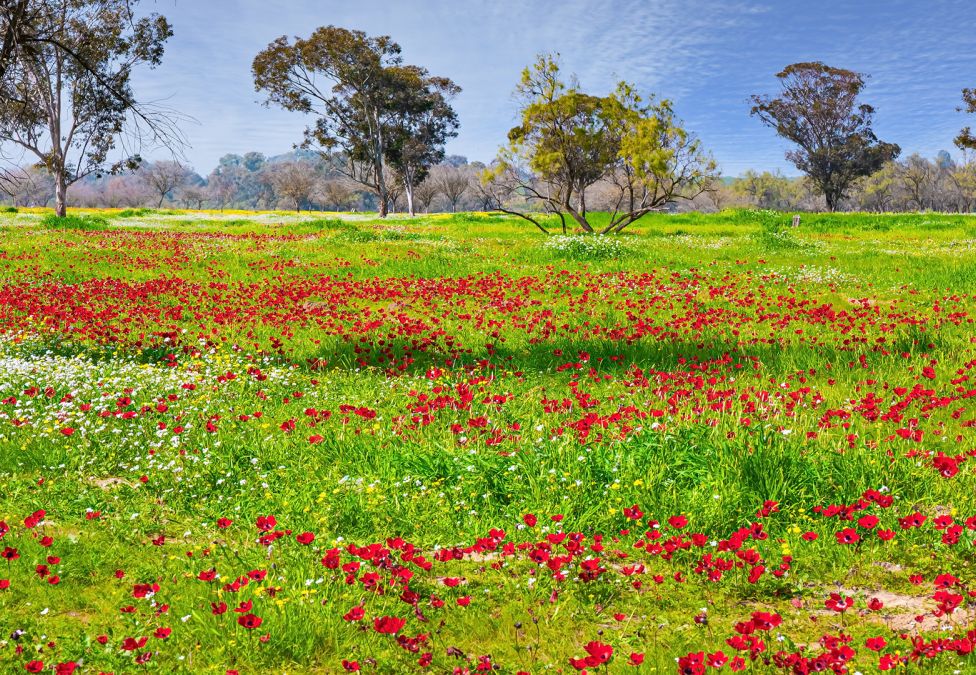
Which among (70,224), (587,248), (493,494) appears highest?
(70,224)

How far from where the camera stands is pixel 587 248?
737 inches

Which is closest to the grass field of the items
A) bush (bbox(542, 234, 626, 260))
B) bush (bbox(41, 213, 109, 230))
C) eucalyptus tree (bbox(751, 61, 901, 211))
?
bush (bbox(542, 234, 626, 260))

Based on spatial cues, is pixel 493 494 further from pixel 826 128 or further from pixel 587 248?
pixel 826 128

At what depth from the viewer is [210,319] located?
36.3ft

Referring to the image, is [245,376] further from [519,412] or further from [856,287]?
[856,287]

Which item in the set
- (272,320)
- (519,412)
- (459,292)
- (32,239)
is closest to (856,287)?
(459,292)

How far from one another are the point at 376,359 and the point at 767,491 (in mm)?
5494

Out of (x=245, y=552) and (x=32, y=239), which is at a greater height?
(x=32, y=239)

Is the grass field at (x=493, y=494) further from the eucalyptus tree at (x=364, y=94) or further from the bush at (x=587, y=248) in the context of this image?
the eucalyptus tree at (x=364, y=94)

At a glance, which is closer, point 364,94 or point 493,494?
point 493,494

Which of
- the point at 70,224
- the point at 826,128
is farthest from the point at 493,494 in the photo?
the point at 826,128

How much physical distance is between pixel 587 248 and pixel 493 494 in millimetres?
15177

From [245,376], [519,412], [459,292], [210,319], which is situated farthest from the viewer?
[459,292]

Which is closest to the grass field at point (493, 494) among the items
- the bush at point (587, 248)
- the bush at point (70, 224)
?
the bush at point (587, 248)
